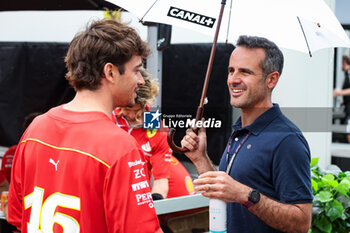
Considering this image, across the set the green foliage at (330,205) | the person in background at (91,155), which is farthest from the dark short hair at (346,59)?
the person in background at (91,155)

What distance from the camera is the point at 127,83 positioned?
171 cm

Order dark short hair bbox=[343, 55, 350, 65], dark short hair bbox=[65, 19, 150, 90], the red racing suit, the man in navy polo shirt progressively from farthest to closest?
dark short hair bbox=[343, 55, 350, 65], the man in navy polo shirt, dark short hair bbox=[65, 19, 150, 90], the red racing suit

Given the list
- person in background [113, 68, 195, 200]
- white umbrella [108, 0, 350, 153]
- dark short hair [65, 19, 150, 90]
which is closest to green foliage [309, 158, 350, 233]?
person in background [113, 68, 195, 200]

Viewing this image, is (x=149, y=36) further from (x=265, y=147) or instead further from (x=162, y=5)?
(x=265, y=147)

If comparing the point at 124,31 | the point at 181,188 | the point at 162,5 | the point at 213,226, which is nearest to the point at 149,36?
the point at 162,5

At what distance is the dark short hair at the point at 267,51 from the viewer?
7.14ft

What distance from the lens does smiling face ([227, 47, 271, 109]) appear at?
215cm

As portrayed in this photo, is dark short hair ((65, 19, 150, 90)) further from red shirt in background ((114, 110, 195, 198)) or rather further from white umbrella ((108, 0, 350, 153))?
red shirt in background ((114, 110, 195, 198))

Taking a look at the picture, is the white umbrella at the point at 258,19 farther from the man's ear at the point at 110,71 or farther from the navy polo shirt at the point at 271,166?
the man's ear at the point at 110,71

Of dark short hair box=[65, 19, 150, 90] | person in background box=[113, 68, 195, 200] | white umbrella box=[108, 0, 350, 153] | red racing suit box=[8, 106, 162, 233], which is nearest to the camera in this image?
red racing suit box=[8, 106, 162, 233]

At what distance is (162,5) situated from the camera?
2.58m

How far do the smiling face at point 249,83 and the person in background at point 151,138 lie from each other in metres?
1.19

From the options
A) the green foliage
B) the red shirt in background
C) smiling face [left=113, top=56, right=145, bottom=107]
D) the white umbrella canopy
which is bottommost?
the green foliage

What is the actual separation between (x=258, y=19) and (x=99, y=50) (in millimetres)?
1034
